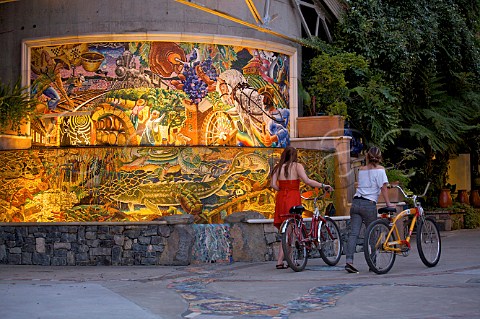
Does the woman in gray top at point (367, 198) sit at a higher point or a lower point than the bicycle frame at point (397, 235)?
higher

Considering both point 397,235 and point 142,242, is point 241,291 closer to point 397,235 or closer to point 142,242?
point 397,235

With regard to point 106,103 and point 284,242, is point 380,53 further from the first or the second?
point 284,242

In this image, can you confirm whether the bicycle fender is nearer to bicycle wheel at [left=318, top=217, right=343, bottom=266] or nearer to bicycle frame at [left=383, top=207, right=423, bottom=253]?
bicycle wheel at [left=318, top=217, right=343, bottom=266]

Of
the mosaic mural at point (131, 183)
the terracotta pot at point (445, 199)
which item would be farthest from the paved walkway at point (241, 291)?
the terracotta pot at point (445, 199)

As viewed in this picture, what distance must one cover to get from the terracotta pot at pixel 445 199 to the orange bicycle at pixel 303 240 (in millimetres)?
12130

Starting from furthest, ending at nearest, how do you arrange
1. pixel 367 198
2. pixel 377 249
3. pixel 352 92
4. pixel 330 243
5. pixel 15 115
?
1. pixel 352 92
2. pixel 15 115
3. pixel 330 243
4. pixel 367 198
5. pixel 377 249

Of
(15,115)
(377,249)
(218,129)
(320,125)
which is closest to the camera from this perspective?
(377,249)

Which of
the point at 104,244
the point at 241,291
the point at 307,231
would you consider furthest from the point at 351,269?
the point at 104,244

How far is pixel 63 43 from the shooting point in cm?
1884

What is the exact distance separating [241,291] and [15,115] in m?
8.49

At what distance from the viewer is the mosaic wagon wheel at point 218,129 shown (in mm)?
19016

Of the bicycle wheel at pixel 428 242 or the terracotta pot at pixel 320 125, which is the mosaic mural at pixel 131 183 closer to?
the terracotta pot at pixel 320 125

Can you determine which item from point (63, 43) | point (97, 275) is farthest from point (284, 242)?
point (63, 43)

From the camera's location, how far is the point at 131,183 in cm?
1769
